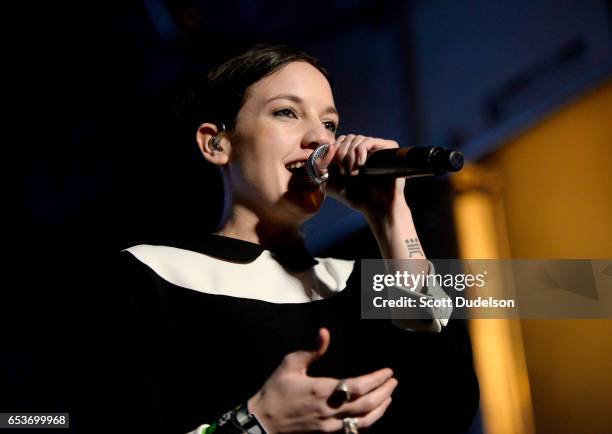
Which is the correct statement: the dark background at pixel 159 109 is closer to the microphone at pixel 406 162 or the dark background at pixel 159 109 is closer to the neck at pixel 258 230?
the neck at pixel 258 230

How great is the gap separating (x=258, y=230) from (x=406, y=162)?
0.36 meters

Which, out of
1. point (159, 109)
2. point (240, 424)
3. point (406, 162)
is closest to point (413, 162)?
point (406, 162)

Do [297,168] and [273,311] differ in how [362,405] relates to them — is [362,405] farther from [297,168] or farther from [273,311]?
[297,168]

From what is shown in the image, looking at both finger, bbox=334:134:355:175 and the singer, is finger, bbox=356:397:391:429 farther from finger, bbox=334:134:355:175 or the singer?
finger, bbox=334:134:355:175

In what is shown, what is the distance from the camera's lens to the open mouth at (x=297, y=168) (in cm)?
114

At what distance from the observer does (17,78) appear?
1.84 m

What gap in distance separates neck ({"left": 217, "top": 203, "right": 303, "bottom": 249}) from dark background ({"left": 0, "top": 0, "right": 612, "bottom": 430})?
0.36m

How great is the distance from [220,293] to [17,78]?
1.21 meters

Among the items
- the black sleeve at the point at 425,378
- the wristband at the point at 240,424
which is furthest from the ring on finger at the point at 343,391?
the black sleeve at the point at 425,378

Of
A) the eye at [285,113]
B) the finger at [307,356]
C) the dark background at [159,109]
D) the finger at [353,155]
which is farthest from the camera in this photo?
the dark background at [159,109]

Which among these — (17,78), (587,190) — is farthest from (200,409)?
(587,190)

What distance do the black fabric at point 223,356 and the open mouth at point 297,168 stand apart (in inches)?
6.6

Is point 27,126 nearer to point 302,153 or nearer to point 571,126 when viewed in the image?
point 302,153

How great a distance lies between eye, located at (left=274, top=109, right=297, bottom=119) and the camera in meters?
1.18
